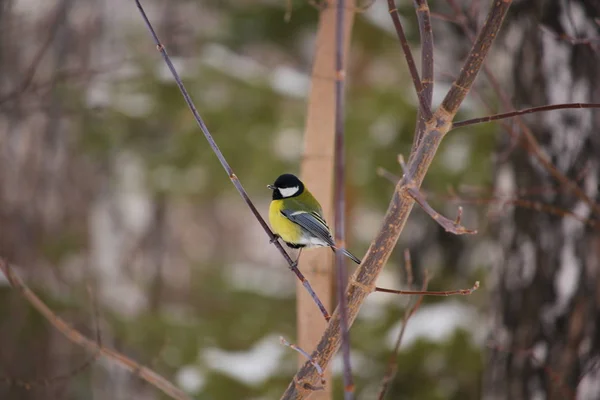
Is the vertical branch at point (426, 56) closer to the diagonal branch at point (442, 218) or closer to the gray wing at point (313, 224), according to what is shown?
the diagonal branch at point (442, 218)

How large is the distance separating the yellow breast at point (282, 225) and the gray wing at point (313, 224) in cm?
Answer: 2

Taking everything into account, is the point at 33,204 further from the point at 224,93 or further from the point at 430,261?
the point at 430,261

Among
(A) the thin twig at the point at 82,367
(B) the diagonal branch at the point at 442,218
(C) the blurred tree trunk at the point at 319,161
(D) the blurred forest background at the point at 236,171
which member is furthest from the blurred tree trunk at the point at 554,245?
(A) the thin twig at the point at 82,367

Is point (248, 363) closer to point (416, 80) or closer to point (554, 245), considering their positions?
point (554, 245)

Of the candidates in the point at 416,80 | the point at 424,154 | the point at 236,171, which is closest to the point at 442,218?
the point at 424,154

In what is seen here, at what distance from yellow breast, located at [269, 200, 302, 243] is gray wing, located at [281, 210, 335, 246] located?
16 millimetres

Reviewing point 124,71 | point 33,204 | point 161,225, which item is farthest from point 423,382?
point 161,225

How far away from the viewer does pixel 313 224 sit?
4.71 ft

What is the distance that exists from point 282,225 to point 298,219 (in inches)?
1.9

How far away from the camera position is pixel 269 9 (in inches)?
209

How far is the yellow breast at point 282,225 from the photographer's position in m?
1.46

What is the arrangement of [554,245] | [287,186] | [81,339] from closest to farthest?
[287,186] < [81,339] < [554,245]

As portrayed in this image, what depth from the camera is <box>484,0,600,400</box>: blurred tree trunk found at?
2.43m

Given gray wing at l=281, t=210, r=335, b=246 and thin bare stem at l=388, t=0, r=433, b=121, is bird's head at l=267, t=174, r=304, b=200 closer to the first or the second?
gray wing at l=281, t=210, r=335, b=246
